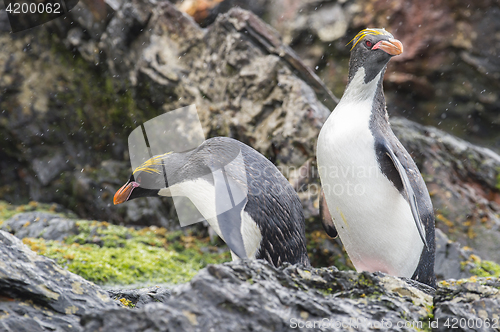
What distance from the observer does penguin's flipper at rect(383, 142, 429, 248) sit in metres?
2.65

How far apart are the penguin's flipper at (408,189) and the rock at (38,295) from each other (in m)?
1.96

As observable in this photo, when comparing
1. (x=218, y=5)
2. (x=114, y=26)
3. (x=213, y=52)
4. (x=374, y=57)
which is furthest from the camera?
(x=218, y=5)

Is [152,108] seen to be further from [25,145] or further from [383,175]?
[383,175]

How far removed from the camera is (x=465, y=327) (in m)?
1.87

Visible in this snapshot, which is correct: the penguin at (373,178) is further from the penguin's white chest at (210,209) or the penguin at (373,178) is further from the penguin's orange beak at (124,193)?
the penguin's orange beak at (124,193)

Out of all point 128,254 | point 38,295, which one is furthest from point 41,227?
point 38,295

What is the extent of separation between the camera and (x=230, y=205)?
2.68 m

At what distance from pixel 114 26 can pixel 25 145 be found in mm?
2960

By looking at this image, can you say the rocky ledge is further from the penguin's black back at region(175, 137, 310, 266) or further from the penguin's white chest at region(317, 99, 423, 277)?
the penguin's black back at region(175, 137, 310, 266)

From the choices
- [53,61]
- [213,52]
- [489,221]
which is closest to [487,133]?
[489,221]

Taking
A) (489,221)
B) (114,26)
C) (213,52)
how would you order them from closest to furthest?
(489,221) → (213,52) → (114,26)

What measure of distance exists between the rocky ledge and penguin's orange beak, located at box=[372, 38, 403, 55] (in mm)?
1566

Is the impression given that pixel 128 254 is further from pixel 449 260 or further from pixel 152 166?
pixel 449 260

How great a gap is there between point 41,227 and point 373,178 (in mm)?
4305
